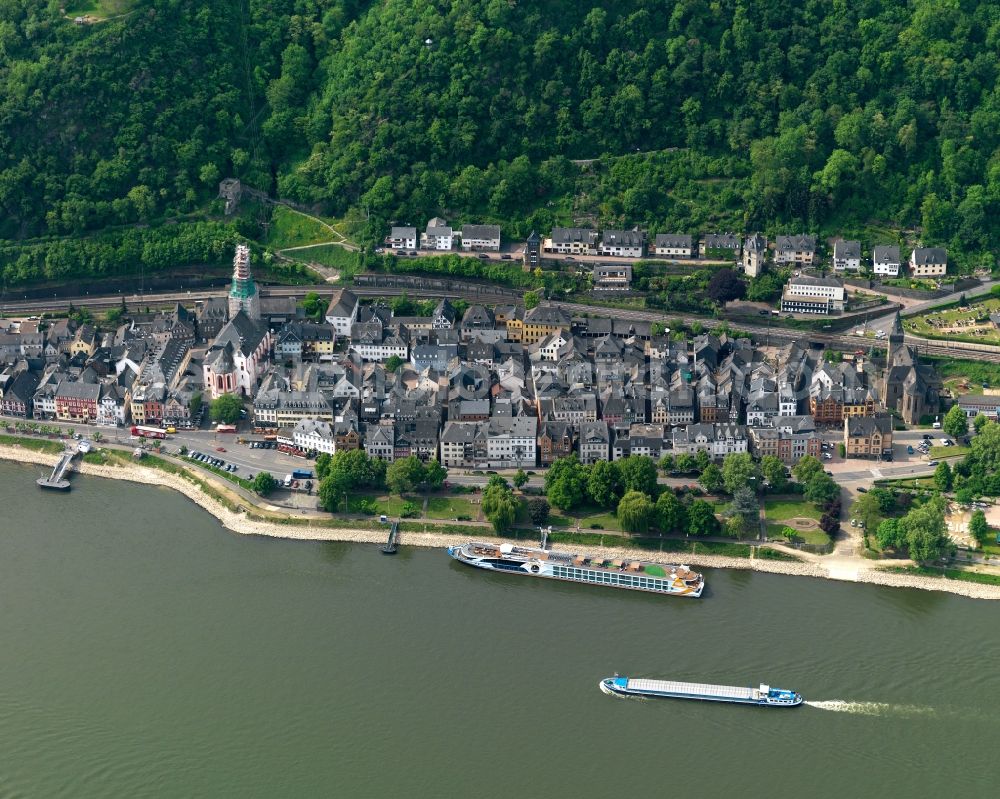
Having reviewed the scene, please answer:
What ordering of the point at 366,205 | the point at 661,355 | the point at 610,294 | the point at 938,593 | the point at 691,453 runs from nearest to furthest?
the point at 938,593 → the point at 691,453 → the point at 661,355 → the point at 610,294 → the point at 366,205

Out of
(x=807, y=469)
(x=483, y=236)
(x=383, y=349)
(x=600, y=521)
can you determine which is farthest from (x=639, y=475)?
Result: (x=483, y=236)

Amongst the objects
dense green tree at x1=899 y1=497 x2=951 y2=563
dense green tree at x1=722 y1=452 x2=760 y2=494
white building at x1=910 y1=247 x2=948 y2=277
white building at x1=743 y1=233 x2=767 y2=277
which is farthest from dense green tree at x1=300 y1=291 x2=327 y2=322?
dense green tree at x1=899 y1=497 x2=951 y2=563

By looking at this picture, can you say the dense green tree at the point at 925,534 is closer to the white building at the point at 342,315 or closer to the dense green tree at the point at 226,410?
the dense green tree at the point at 226,410

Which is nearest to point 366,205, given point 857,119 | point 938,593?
point 857,119

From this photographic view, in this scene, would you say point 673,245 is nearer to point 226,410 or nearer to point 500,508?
point 226,410

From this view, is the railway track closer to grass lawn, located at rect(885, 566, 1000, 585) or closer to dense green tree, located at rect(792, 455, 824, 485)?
dense green tree, located at rect(792, 455, 824, 485)

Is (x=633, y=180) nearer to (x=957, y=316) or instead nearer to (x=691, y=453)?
(x=957, y=316)

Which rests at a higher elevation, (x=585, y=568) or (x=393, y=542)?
(x=393, y=542)
